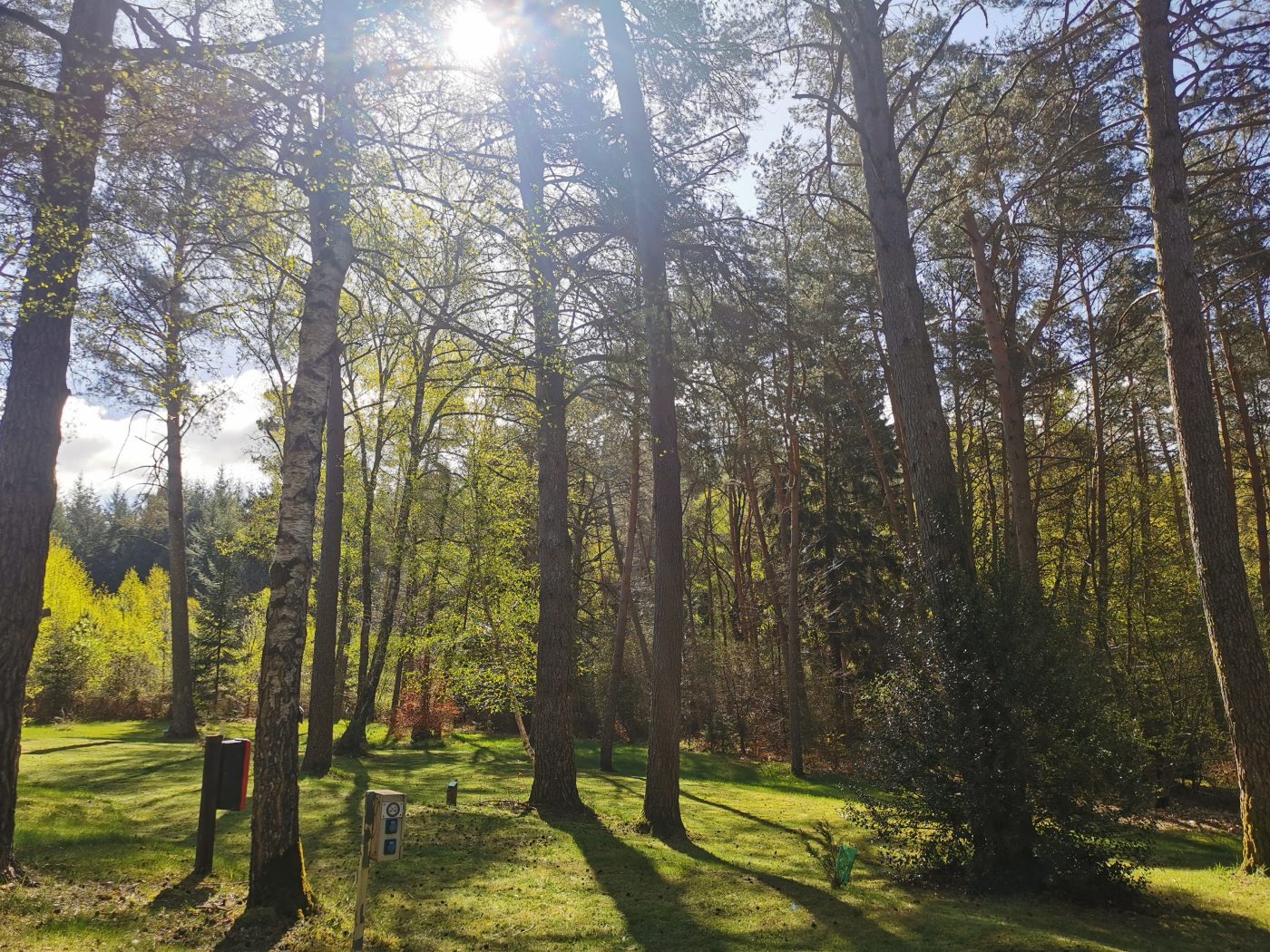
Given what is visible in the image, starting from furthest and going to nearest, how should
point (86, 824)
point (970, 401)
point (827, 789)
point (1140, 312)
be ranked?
point (970, 401)
point (827, 789)
point (1140, 312)
point (86, 824)

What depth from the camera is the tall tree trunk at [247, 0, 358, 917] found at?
18.0 ft

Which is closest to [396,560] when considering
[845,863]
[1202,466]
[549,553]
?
[549,553]

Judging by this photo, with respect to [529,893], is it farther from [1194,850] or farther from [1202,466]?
[1194,850]

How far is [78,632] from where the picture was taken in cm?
2545

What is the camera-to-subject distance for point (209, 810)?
21.5 feet

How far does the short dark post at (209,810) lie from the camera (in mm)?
6496

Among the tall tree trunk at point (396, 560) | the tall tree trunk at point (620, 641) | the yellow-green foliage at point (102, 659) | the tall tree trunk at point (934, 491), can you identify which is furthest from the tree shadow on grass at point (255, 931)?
the yellow-green foliage at point (102, 659)

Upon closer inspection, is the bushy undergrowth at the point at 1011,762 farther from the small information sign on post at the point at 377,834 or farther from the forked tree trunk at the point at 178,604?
the forked tree trunk at the point at 178,604

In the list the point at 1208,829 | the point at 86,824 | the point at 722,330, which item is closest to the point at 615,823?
the point at 86,824

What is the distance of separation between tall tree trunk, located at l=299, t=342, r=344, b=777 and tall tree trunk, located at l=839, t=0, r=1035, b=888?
369 inches

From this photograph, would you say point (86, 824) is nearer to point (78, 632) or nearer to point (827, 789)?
point (827, 789)

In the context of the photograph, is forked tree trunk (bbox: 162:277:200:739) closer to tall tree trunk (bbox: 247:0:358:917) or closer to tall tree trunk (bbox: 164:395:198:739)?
tall tree trunk (bbox: 164:395:198:739)

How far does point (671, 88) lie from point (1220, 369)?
17.3 meters

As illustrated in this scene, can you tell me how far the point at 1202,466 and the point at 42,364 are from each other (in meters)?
11.2
